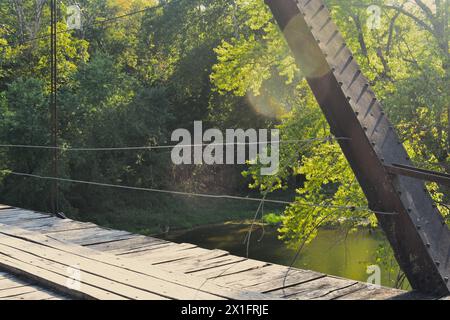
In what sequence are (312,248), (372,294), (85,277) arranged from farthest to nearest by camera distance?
(312,248) → (85,277) → (372,294)

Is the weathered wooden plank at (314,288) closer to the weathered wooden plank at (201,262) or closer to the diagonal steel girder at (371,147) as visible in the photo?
the diagonal steel girder at (371,147)

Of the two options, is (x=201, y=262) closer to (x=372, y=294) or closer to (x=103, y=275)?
(x=103, y=275)

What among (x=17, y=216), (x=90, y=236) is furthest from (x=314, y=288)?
(x=17, y=216)

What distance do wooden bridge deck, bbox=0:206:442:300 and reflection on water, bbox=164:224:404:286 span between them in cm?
998

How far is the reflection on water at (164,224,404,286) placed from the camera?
52.6ft

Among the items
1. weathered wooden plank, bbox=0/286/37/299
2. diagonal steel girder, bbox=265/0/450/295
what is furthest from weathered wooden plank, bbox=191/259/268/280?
diagonal steel girder, bbox=265/0/450/295

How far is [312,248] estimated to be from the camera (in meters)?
18.9

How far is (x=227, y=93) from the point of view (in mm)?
24516

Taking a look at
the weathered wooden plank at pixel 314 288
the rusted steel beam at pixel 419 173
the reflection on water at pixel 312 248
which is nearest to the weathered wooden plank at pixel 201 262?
the weathered wooden plank at pixel 314 288

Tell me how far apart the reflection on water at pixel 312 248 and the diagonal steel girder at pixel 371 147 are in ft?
36.6

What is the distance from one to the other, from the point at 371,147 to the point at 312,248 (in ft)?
52.8

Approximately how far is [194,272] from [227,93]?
20.7 meters

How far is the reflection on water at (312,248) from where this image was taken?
16031 mm
